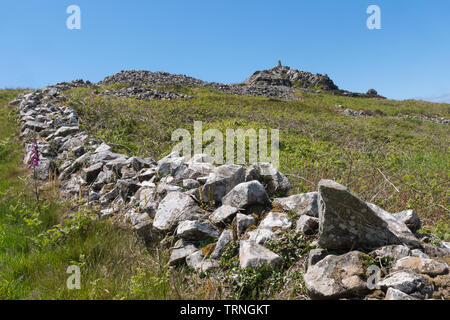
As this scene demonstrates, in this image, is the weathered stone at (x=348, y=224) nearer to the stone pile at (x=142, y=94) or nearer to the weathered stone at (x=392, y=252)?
the weathered stone at (x=392, y=252)

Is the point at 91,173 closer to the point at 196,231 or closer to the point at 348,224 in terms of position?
the point at 196,231

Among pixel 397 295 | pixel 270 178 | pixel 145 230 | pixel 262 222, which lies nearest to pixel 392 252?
pixel 397 295

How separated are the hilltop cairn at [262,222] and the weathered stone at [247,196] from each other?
0.01 m

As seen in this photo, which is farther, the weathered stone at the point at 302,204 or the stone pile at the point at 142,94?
the stone pile at the point at 142,94

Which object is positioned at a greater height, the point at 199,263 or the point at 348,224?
the point at 348,224

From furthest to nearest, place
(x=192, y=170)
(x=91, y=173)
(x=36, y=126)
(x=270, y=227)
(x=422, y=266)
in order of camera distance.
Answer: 1. (x=36, y=126)
2. (x=91, y=173)
3. (x=192, y=170)
4. (x=270, y=227)
5. (x=422, y=266)

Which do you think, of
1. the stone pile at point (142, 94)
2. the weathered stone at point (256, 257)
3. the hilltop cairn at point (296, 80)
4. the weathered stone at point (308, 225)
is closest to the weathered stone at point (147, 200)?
the weathered stone at point (256, 257)

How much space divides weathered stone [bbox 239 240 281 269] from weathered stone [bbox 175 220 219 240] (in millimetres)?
654

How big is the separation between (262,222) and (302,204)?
588 mm

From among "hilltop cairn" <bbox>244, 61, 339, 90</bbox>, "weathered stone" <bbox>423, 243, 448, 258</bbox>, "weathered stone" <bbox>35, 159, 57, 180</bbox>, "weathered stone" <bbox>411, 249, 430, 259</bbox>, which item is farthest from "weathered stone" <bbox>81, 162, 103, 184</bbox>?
"hilltop cairn" <bbox>244, 61, 339, 90</bbox>

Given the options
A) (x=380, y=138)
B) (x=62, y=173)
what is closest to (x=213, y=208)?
(x=62, y=173)

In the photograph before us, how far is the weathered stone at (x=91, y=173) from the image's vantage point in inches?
229

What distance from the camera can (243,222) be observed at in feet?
11.0
